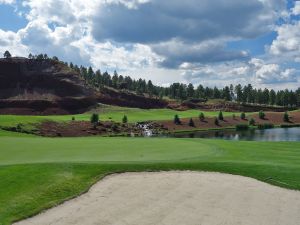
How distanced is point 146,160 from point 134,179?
11.7 feet

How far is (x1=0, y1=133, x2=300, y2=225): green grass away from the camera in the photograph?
55.5ft

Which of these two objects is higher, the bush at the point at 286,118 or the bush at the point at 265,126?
the bush at the point at 286,118

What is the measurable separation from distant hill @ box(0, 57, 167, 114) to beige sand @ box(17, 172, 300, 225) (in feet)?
391

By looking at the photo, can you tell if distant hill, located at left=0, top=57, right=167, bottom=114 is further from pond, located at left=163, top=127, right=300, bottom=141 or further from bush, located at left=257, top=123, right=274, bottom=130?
pond, located at left=163, top=127, right=300, bottom=141

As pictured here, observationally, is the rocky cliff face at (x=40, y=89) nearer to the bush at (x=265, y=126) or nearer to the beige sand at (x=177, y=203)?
the bush at (x=265, y=126)

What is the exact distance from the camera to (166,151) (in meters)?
27.2

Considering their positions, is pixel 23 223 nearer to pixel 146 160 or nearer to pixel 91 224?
pixel 91 224

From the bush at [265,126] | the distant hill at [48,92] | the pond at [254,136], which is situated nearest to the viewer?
the pond at [254,136]

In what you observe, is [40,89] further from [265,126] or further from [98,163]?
[98,163]

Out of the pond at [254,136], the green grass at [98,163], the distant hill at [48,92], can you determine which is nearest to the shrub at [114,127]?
the pond at [254,136]

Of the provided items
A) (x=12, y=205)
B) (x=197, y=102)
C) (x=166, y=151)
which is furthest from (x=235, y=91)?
(x=12, y=205)

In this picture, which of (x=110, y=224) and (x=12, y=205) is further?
(x=12, y=205)

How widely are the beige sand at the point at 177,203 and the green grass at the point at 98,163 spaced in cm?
87

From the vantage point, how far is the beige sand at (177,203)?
14586mm
